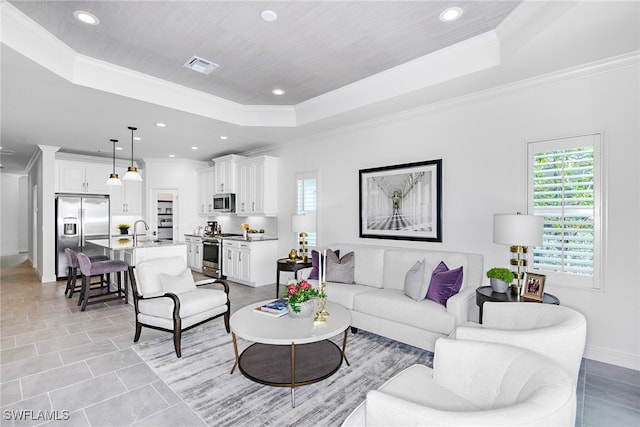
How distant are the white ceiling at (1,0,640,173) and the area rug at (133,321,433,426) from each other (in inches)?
111

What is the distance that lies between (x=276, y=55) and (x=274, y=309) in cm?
252

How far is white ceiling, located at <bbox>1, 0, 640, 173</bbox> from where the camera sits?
2.50m

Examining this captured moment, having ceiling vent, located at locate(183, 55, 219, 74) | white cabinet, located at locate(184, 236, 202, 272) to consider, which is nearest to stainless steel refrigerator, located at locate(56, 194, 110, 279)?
white cabinet, located at locate(184, 236, 202, 272)

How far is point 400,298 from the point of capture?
3381mm

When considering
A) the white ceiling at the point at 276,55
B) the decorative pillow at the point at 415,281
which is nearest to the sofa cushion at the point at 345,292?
the decorative pillow at the point at 415,281

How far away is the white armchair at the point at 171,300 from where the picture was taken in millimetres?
3246

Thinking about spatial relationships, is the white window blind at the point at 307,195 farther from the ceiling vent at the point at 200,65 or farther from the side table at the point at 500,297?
the side table at the point at 500,297

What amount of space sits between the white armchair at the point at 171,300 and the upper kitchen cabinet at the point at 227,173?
3120 millimetres

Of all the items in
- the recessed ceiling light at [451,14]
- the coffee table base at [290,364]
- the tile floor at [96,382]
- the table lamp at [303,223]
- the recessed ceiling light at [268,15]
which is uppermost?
the recessed ceiling light at [451,14]

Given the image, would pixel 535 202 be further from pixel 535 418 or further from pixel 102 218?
pixel 102 218

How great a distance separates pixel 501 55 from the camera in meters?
2.89

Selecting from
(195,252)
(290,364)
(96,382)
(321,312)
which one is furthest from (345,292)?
(195,252)

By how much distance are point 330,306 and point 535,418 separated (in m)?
→ 2.21

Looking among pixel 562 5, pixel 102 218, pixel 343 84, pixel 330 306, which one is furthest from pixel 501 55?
pixel 102 218
